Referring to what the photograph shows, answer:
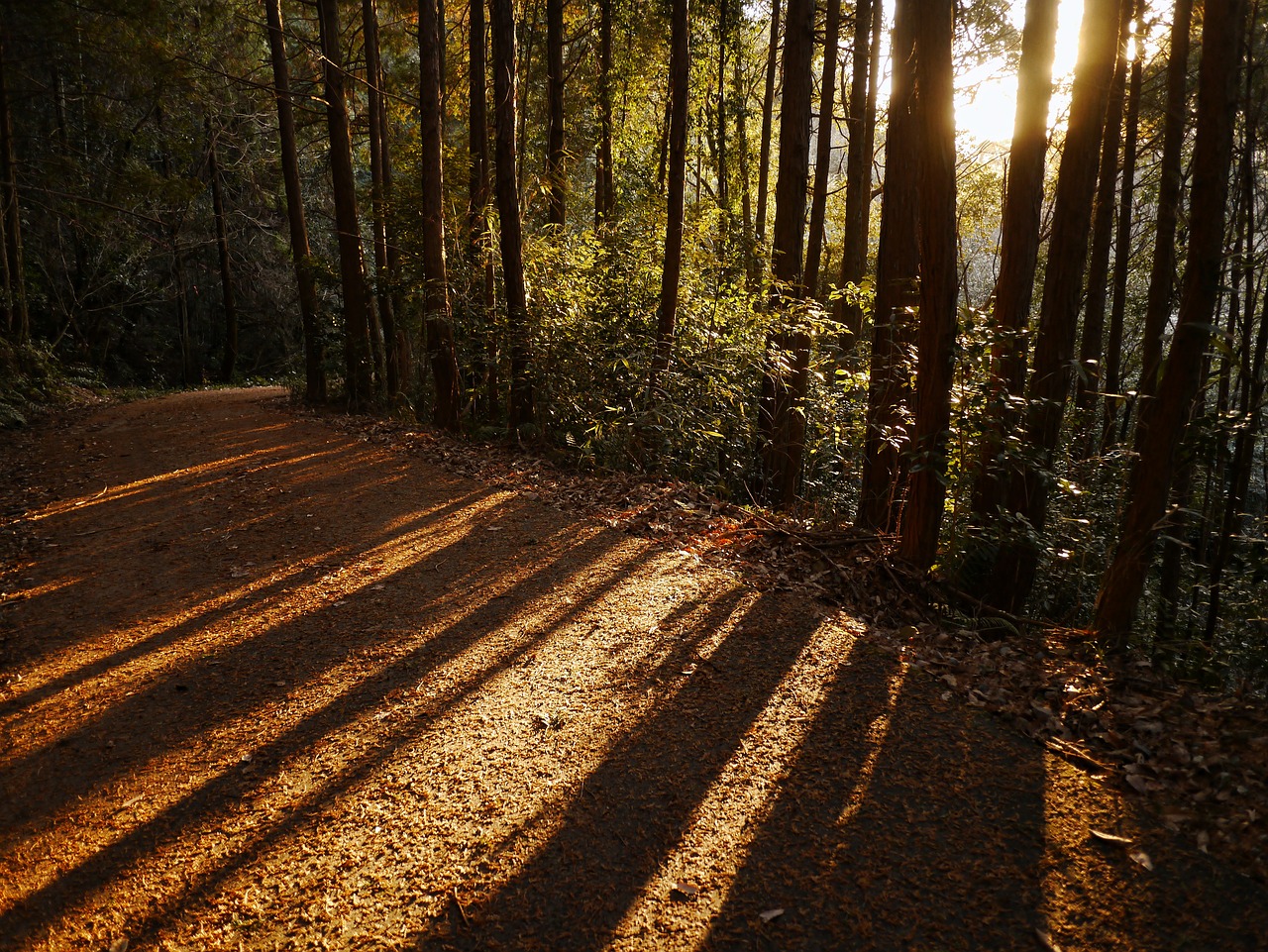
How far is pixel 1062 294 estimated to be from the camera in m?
5.27

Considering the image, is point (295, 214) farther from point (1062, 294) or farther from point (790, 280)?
point (1062, 294)

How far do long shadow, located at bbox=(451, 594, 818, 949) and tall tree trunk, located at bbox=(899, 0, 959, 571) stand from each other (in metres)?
1.78

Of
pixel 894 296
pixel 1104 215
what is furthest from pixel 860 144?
pixel 894 296

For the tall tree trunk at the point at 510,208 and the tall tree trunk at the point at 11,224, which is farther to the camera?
the tall tree trunk at the point at 11,224

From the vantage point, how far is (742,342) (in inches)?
367

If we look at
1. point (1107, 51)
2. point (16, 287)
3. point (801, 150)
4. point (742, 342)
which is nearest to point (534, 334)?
point (742, 342)

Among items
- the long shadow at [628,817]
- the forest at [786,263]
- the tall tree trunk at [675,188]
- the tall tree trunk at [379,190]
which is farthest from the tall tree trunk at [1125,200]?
the tall tree trunk at [379,190]

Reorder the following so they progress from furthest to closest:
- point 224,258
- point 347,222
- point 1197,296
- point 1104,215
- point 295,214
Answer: point 224,258
point 295,214
point 347,222
point 1104,215
point 1197,296

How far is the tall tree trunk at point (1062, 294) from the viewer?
16.8ft

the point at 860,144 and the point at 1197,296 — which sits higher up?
the point at 860,144

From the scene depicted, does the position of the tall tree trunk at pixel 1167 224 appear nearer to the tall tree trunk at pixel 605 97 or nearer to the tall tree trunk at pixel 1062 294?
the tall tree trunk at pixel 1062 294

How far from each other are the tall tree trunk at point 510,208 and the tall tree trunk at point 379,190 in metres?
4.05

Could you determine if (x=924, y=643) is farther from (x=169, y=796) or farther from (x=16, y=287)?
(x=16, y=287)

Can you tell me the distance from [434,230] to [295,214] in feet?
20.2
